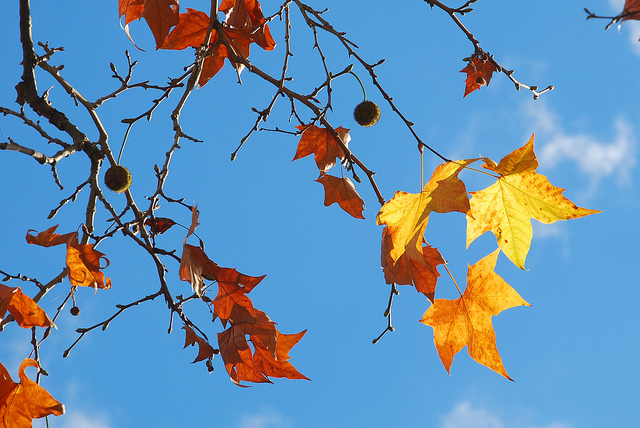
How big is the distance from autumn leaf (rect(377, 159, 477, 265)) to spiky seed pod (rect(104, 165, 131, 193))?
73cm

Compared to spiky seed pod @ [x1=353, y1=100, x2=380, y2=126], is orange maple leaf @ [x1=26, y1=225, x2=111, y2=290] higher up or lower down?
lower down

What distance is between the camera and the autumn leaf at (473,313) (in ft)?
4.23

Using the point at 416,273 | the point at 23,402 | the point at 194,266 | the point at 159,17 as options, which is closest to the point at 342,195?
the point at 416,273

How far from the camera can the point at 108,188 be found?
57.7 inches

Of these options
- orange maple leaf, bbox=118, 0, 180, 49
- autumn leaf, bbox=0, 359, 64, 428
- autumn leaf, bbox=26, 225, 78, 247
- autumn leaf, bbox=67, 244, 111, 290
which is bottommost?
autumn leaf, bbox=0, 359, 64, 428

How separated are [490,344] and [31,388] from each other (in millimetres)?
1089

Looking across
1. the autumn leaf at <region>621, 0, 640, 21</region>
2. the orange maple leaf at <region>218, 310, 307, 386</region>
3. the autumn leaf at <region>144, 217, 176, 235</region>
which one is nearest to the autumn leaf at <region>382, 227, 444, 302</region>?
the orange maple leaf at <region>218, 310, 307, 386</region>

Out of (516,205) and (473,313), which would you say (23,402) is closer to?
(473,313)

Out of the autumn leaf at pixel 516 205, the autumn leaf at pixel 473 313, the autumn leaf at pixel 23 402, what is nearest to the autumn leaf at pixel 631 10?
the autumn leaf at pixel 516 205

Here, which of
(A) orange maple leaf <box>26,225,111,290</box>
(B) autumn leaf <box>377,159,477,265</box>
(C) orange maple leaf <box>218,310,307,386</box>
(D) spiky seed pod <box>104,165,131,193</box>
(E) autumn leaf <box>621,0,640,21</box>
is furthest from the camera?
(D) spiky seed pod <box>104,165,131,193</box>

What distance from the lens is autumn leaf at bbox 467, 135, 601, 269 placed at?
3.72ft

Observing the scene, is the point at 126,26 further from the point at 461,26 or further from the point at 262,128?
the point at 461,26

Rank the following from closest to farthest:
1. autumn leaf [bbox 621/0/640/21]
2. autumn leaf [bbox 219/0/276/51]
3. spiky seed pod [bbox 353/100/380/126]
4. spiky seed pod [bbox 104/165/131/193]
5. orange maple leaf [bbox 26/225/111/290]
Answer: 1. autumn leaf [bbox 621/0/640/21]
2. orange maple leaf [bbox 26/225/111/290]
3. spiky seed pod [bbox 104/165/131/193]
4. autumn leaf [bbox 219/0/276/51]
5. spiky seed pod [bbox 353/100/380/126]

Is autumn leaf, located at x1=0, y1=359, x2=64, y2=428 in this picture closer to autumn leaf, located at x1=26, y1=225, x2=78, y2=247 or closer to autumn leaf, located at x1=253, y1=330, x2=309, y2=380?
autumn leaf, located at x1=26, y1=225, x2=78, y2=247
